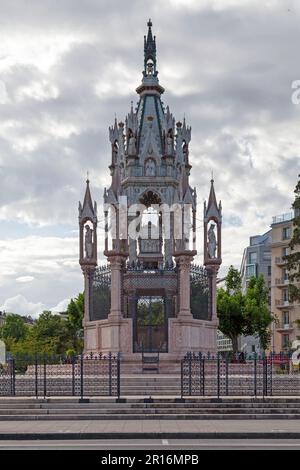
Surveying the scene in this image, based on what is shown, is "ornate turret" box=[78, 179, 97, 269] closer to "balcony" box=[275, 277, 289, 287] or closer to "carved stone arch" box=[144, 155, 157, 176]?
"carved stone arch" box=[144, 155, 157, 176]

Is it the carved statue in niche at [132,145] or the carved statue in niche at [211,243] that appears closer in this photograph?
the carved statue in niche at [211,243]

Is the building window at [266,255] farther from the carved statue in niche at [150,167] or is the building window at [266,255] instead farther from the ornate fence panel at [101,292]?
the ornate fence panel at [101,292]

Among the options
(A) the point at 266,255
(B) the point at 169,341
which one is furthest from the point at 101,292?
(A) the point at 266,255

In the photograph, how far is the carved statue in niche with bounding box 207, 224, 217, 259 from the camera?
50.2m

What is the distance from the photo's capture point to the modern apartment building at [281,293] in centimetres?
9419

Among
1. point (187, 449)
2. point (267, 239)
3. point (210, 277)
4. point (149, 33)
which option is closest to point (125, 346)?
point (210, 277)

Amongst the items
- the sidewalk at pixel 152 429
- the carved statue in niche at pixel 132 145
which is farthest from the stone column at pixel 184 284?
the sidewalk at pixel 152 429

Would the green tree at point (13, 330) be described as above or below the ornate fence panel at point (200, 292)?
below

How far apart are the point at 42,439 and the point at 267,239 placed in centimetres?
11049

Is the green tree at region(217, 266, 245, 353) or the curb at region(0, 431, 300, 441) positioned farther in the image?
the green tree at region(217, 266, 245, 353)

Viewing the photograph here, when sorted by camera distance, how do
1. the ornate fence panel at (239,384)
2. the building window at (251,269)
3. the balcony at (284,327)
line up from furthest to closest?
the building window at (251,269) < the balcony at (284,327) < the ornate fence panel at (239,384)

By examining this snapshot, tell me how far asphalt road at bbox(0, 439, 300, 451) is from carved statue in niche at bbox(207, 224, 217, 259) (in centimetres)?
2687

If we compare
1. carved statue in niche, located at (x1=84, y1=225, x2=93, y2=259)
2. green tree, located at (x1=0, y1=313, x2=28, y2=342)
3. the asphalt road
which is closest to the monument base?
carved statue in niche, located at (x1=84, y1=225, x2=93, y2=259)
